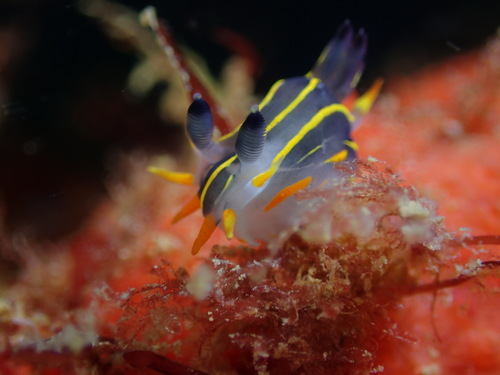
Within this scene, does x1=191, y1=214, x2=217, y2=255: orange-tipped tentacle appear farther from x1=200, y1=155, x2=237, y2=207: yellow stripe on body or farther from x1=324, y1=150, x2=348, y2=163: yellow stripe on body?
x1=324, y1=150, x2=348, y2=163: yellow stripe on body

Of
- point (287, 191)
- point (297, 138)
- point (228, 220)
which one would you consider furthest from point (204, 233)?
point (297, 138)

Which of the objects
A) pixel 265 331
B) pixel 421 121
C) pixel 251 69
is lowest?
pixel 251 69

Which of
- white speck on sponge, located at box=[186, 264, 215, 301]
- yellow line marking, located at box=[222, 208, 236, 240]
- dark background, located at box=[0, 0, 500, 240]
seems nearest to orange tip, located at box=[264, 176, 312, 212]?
yellow line marking, located at box=[222, 208, 236, 240]

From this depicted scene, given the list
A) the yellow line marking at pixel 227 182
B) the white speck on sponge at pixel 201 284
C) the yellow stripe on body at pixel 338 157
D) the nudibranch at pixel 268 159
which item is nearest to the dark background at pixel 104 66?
the nudibranch at pixel 268 159

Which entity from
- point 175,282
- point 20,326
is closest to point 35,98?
point 20,326

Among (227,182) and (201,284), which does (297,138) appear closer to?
(227,182)

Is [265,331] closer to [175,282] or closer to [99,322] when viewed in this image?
[175,282]
